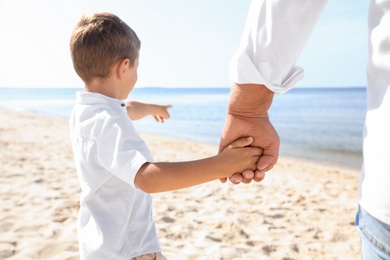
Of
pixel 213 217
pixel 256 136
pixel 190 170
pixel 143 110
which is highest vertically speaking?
pixel 256 136

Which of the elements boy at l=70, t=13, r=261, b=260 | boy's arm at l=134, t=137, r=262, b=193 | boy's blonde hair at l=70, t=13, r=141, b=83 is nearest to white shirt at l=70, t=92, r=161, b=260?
boy at l=70, t=13, r=261, b=260

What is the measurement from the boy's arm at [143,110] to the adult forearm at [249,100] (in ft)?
3.59

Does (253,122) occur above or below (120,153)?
above

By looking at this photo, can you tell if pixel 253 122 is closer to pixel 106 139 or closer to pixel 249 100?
pixel 249 100

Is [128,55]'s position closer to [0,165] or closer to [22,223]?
[22,223]

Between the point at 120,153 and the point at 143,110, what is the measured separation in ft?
3.07

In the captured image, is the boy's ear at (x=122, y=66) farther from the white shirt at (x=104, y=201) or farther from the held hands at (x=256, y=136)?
the held hands at (x=256, y=136)

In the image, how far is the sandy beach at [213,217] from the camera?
11.1ft

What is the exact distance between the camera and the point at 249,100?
49.3 inches

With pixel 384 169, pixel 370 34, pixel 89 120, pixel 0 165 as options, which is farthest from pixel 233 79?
pixel 0 165

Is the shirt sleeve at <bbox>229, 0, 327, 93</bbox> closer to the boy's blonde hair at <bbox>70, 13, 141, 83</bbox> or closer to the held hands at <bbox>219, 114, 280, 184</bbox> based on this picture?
the held hands at <bbox>219, 114, 280, 184</bbox>

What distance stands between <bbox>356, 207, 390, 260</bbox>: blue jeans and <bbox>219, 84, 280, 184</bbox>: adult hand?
44cm

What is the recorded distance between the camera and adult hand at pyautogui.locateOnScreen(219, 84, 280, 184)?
1.25 m

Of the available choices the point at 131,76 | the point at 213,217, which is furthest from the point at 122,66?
the point at 213,217
